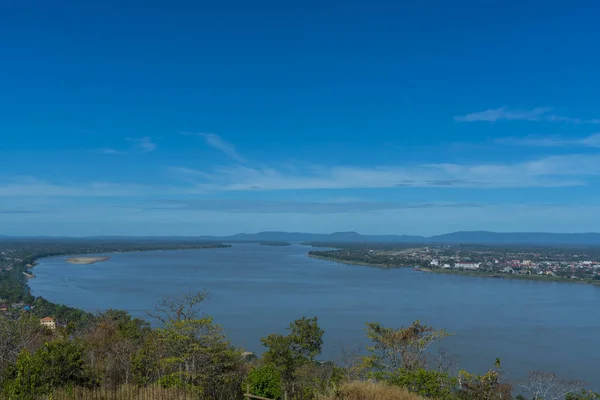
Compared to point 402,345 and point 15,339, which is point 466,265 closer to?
point 402,345

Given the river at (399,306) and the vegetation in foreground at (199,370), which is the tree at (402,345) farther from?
the river at (399,306)

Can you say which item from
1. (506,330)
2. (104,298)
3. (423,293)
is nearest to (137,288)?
(104,298)

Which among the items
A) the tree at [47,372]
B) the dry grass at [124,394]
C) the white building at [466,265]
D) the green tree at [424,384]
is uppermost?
the tree at [47,372]

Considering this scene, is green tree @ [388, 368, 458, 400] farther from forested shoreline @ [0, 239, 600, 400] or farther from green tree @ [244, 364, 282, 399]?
green tree @ [244, 364, 282, 399]

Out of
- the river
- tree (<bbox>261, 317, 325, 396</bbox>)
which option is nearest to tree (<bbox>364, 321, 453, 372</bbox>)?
tree (<bbox>261, 317, 325, 396</bbox>)

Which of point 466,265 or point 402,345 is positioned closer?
point 402,345

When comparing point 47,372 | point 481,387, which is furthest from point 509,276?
point 47,372

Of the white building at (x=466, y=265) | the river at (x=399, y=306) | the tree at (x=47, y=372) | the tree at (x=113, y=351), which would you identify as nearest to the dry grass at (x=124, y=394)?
the tree at (x=47, y=372)

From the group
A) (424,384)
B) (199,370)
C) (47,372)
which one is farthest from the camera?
(199,370)

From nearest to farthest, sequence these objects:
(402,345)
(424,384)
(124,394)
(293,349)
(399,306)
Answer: (124,394), (424,384), (402,345), (293,349), (399,306)
